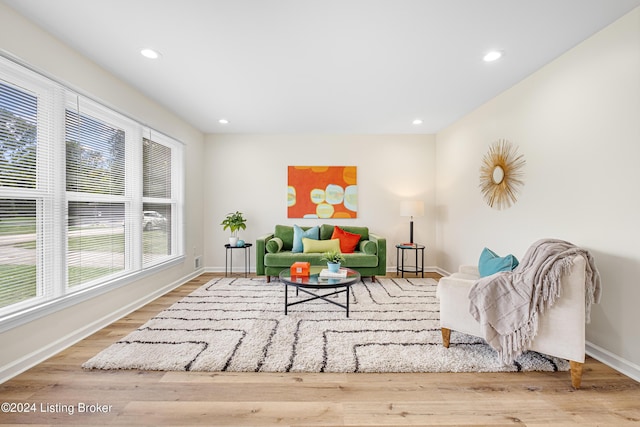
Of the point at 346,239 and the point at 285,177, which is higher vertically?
the point at 285,177

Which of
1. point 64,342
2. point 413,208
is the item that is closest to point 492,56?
point 413,208

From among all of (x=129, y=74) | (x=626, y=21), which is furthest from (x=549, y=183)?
(x=129, y=74)

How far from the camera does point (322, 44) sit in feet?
7.47

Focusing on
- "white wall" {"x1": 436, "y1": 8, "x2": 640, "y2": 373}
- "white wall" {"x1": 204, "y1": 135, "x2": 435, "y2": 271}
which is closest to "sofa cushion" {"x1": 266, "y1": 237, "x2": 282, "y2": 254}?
"white wall" {"x1": 204, "y1": 135, "x2": 435, "y2": 271}

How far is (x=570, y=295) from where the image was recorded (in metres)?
1.75

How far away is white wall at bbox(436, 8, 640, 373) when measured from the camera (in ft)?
6.33

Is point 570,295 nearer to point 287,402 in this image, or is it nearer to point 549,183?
point 549,183

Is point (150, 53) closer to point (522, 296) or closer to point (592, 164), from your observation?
point (522, 296)

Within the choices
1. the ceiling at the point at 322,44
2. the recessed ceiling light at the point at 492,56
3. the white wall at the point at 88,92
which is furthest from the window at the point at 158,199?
the recessed ceiling light at the point at 492,56

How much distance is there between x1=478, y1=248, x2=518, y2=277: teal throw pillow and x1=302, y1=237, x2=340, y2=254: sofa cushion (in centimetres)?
214

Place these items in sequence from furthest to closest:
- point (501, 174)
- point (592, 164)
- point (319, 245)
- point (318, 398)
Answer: point (319, 245) → point (501, 174) → point (592, 164) → point (318, 398)

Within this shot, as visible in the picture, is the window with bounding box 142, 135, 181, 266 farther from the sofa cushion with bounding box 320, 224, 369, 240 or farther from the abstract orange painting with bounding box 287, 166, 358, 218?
the sofa cushion with bounding box 320, 224, 369, 240

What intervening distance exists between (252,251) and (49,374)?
10.5 feet

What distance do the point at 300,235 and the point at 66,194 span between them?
290 centimetres
